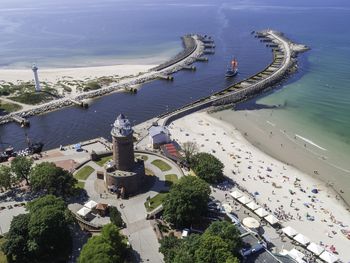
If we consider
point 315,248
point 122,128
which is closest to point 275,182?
point 315,248

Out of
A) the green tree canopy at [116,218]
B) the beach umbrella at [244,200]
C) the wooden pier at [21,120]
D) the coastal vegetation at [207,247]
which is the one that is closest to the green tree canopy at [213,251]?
the coastal vegetation at [207,247]

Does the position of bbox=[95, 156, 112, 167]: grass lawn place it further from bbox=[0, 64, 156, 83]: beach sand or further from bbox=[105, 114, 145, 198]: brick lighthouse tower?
bbox=[0, 64, 156, 83]: beach sand

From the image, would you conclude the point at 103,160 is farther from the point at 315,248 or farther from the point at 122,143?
the point at 315,248

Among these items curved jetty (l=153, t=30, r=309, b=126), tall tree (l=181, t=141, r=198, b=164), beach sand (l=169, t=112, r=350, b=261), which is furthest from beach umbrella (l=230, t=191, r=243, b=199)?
curved jetty (l=153, t=30, r=309, b=126)

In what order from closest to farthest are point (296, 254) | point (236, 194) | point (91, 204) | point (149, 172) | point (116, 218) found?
point (296, 254) < point (116, 218) < point (91, 204) < point (236, 194) < point (149, 172)

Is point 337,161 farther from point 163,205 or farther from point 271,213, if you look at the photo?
point 163,205

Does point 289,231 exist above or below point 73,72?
above

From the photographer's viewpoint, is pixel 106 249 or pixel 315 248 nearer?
pixel 106 249
